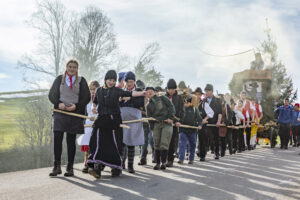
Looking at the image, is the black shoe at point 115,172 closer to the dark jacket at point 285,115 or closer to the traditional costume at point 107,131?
the traditional costume at point 107,131

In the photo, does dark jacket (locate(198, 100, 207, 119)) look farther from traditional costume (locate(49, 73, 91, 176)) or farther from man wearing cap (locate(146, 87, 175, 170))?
traditional costume (locate(49, 73, 91, 176))

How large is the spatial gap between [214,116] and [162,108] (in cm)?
408

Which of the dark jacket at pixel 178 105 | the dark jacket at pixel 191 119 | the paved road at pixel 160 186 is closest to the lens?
the paved road at pixel 160 186

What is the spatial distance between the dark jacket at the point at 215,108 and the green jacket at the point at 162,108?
377 centimetres

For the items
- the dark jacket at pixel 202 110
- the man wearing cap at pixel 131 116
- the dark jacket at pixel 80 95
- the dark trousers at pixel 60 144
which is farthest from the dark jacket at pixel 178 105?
the dark trousers at pixel 60 144

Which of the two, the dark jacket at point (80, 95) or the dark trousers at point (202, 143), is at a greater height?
the dark jacket at point (80, 95)

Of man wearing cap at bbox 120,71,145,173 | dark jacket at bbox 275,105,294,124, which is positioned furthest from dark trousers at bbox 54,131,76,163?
dark jacket at bbox 275,105,294,124

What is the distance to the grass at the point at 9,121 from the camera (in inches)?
855

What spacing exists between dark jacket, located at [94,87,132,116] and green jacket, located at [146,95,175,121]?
1811 millimetres

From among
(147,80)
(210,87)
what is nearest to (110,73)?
(210,87)

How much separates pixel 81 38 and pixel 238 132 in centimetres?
2045

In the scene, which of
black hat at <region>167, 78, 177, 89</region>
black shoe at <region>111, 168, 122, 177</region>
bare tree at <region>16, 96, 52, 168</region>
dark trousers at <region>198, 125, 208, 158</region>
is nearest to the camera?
black shoe at <region>111, 168, 122, 177</region>

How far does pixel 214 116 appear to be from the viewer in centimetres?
1265

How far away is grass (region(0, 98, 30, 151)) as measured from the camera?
21719mm
